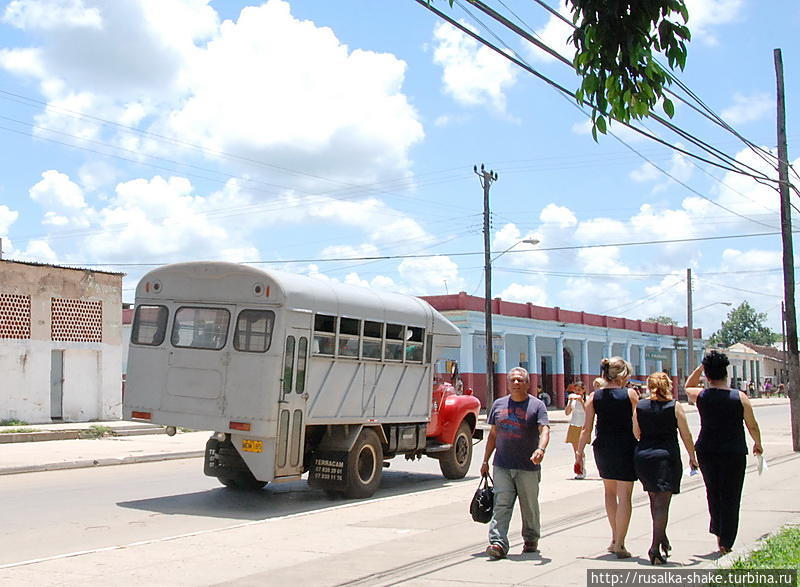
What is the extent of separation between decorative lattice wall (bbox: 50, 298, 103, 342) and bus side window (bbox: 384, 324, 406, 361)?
1822 centimetres

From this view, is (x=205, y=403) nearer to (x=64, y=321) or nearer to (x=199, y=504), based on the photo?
(x=199, y=504)

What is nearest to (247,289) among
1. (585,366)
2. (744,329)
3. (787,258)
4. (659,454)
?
(659,454)

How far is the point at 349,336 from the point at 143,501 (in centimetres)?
368

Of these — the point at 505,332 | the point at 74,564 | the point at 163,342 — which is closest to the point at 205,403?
the point at 163,342

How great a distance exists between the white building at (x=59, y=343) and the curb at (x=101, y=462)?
9.68m

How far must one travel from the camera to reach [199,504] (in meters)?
13.2

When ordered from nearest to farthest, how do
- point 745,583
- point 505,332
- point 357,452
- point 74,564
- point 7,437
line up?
point 745,583 → point 74,564 → point 357,452 → point 7,437 → point 505,332

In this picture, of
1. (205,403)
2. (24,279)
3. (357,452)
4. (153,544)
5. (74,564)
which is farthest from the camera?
(24,279)

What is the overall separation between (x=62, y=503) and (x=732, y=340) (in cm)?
16528

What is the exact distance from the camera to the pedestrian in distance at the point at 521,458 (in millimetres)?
8828

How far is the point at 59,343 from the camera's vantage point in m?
30.4

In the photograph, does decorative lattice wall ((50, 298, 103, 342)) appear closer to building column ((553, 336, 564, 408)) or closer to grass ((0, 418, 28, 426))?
grass ((0, 418, 28, 426))

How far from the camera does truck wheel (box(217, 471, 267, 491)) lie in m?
14.2

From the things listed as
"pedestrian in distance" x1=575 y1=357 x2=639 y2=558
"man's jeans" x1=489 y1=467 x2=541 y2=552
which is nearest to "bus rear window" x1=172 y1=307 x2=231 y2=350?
"man's jeans" x1=489 y1=467 x2=541 y2=552
